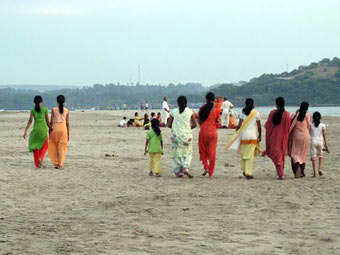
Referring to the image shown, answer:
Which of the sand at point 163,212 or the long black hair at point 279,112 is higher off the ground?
the long black hair at point 279,112

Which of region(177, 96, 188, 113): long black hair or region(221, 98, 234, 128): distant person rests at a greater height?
region(177, 96, 188, 113): long black hair

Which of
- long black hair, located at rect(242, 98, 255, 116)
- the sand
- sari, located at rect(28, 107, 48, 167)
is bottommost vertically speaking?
the sand

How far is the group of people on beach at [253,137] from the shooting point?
39.7 feet

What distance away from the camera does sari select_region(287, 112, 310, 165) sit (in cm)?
1220

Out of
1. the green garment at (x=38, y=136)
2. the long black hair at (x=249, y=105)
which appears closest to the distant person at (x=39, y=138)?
the green garment at (x=38, y=136)

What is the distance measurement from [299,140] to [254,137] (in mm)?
713

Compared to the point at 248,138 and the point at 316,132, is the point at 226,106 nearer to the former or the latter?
the point at 316,132

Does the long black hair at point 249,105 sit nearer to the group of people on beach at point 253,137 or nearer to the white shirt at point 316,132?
the group of people on beach at point 253,137

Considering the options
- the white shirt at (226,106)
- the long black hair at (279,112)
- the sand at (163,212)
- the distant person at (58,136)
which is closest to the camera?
the sand at (163,212)

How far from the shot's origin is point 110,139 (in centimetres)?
2308

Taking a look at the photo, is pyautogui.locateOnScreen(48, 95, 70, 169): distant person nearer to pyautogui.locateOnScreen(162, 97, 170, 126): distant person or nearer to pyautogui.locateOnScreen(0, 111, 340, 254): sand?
pyautogui.locateOnScreen(0, 111, 340, 254): sand

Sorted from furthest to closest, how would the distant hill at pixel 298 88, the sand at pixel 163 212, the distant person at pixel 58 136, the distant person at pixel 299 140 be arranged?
the distant hill at pixel 298 88
the distant person at pixel 58 136
the distant person at pixel 299 140
the sand at pixel 163 212

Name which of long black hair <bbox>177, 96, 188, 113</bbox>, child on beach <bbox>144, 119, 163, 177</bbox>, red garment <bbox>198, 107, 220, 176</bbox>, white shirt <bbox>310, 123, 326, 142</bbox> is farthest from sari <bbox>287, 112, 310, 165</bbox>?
child on beach <bbox>144, 119, 163, 177</bbox>

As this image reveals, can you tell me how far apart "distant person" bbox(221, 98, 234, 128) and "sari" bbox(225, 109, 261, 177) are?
15722 millimetres
